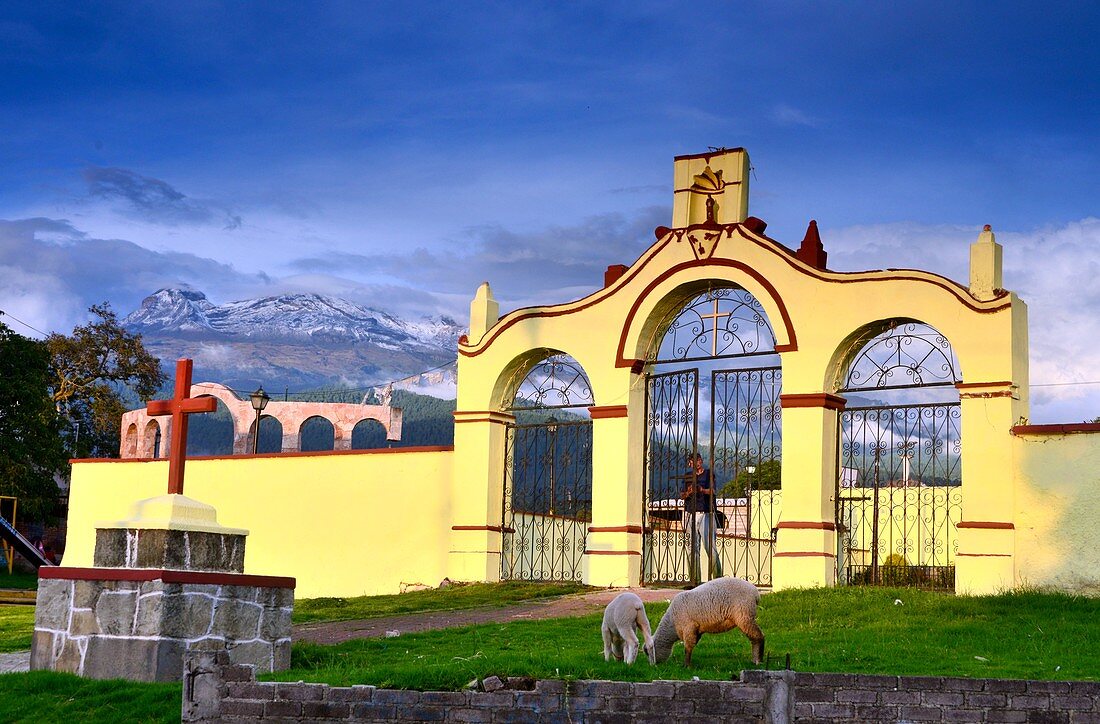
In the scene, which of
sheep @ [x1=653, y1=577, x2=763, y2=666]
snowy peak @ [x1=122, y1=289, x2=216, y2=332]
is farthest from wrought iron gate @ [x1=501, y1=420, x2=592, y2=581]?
snowy peak @ [x1=122, y1=289, x2=216, y2=332]

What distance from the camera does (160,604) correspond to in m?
10.2

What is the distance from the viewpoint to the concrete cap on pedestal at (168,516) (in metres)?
10.6

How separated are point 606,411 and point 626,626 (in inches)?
345

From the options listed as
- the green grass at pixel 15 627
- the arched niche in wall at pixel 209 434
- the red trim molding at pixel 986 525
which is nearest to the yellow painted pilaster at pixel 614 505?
the red trim molding at pixel 986 525

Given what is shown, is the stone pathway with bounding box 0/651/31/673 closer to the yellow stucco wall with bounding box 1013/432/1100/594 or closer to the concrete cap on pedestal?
the concrete cap on pedestal

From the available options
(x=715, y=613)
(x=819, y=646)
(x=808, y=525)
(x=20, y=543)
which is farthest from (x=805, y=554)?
(x=20, y=543)

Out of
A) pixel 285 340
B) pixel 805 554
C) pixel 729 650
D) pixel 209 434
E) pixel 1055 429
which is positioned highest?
pixel 285 340

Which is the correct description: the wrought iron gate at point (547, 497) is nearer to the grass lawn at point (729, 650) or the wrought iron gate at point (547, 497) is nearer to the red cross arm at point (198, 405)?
the grass lawn at point (729, 650)

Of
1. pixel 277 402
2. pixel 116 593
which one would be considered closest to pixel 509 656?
pixel 116 593

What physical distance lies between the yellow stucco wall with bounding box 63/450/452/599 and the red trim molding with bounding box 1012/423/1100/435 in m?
8.33

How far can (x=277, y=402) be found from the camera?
2775cm

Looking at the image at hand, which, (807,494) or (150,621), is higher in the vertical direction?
(807,494)

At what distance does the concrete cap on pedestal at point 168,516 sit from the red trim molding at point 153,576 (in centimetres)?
39

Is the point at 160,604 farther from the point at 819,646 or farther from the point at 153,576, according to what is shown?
the point at 819,646
